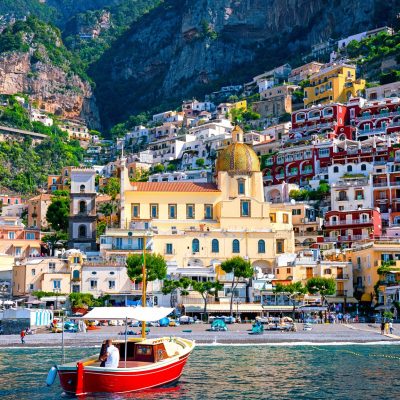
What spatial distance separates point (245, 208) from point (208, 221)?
4.32 metres

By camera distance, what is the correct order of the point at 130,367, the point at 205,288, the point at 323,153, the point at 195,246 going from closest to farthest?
the point at 130,367 < the point at 205,288 < the point at 195,246 < the point at 323,153

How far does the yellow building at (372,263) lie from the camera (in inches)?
3310

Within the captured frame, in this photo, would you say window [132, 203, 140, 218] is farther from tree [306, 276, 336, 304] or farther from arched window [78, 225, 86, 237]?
tree [306, 276, 336, 304]

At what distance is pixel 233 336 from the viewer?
6494 cm

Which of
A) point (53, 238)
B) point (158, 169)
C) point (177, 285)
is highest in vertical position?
point (158, 169)

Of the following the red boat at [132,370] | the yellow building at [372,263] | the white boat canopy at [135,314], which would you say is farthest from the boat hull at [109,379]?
the yellow building at [372,263]

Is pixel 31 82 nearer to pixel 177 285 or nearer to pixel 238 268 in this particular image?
pixel 177 285

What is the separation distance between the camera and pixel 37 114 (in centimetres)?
18588

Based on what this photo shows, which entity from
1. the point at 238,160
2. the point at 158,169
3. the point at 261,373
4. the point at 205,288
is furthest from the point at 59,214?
the point at 261,373

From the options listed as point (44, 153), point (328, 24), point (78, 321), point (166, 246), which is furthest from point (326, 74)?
point (78, 321)

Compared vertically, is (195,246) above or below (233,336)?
above

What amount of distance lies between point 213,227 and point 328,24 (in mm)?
104230

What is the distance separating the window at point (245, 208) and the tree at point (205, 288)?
51.6 ft

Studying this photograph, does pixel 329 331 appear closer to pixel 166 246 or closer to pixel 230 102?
pixel 166 246
